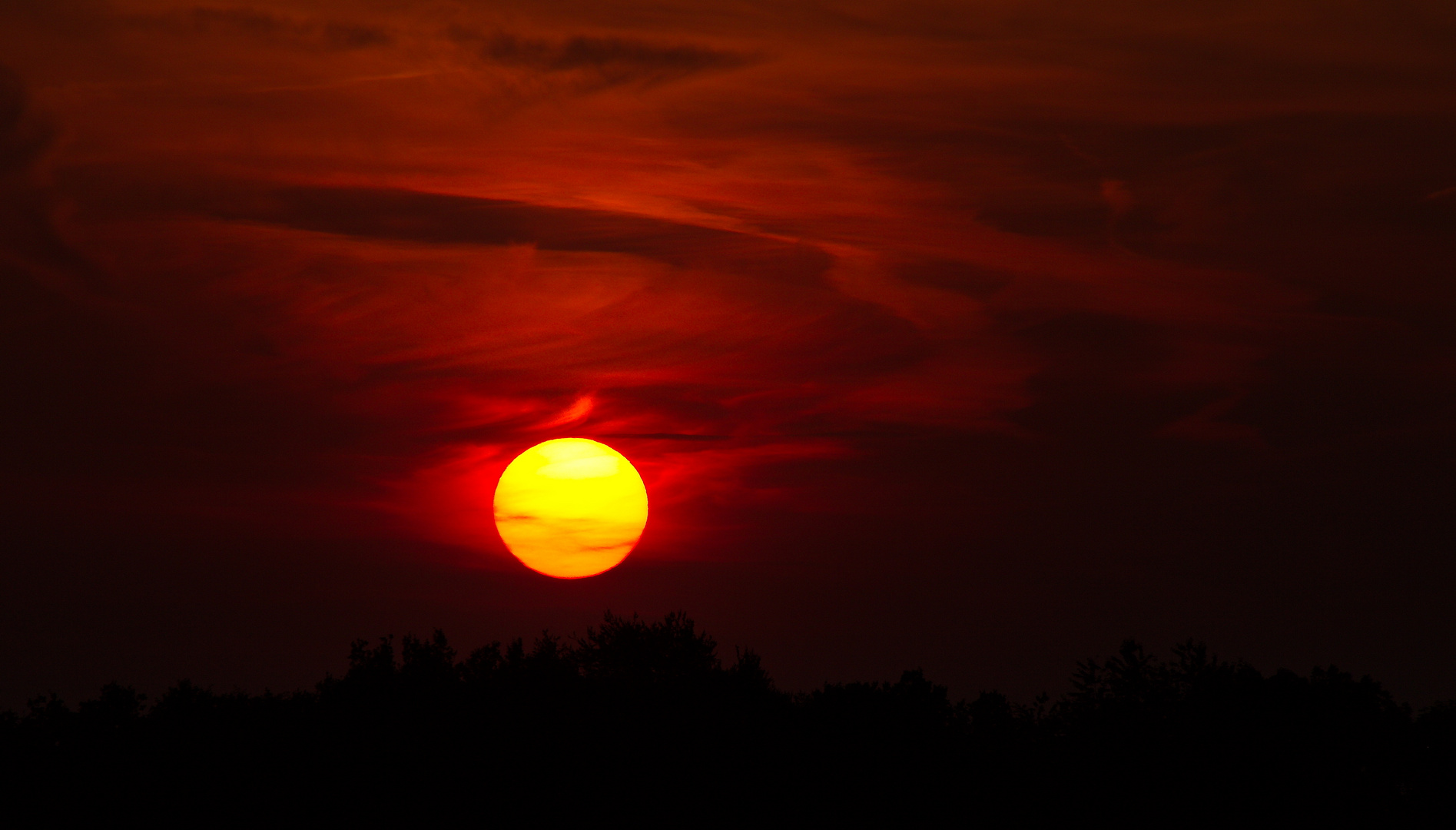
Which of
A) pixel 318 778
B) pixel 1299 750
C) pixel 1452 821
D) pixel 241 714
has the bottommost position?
pixel 1452 821

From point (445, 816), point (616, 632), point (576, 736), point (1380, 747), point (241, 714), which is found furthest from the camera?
point (616, 632)

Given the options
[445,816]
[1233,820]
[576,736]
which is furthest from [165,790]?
[1233,820]

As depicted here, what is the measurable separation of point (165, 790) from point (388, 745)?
899 centimetres

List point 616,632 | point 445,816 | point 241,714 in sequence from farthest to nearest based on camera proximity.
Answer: point 616,632 → point 241,714 → point 445,816

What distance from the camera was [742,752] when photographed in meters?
53.8

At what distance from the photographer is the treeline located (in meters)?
51.6

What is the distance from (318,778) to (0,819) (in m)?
12.4

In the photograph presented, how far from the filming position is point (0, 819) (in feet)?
174

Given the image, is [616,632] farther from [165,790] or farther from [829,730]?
[165,790]

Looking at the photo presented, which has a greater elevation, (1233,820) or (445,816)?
(445,816)

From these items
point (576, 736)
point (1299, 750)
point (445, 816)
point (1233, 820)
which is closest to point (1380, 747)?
point (1299, 750)

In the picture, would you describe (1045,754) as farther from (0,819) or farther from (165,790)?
(0,819)

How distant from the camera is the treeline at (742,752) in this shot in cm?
5159

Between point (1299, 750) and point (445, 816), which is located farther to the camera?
point (1299, 750)
